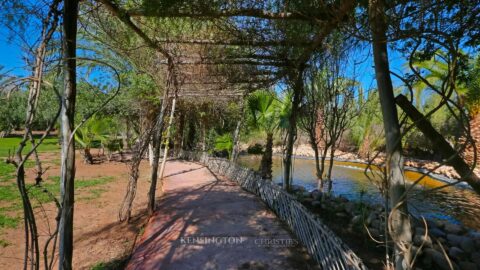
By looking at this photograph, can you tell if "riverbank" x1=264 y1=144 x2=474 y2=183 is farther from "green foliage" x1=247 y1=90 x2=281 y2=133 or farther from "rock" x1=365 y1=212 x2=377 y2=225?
"green foliage" x1=247 y1=90 x2=281 y2=133

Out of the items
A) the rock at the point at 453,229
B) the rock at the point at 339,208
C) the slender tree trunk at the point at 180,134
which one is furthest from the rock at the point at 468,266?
the slender tree trunk at the point at 180,134

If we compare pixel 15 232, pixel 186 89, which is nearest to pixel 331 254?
pixel 15 232

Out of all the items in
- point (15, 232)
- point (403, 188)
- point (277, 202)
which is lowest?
point (15, 232)

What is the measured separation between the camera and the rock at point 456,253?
13.7 ft

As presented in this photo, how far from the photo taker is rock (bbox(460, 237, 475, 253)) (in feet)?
14.4

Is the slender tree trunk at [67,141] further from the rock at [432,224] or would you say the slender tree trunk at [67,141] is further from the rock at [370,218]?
the rock at [432,224]

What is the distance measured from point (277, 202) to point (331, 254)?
248 cm

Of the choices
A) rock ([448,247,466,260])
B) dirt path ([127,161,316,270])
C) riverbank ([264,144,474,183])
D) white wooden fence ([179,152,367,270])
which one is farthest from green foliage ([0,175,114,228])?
rock ([448,247,466,260])

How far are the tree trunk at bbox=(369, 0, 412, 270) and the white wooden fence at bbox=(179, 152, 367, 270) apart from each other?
0.77 metres

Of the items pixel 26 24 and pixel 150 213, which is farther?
pixel 150 213

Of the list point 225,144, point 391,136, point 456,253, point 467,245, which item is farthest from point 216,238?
point 225,144

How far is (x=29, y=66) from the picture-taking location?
1728 mm

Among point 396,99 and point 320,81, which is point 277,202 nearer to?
point 320,81

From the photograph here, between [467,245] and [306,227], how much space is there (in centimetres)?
282
